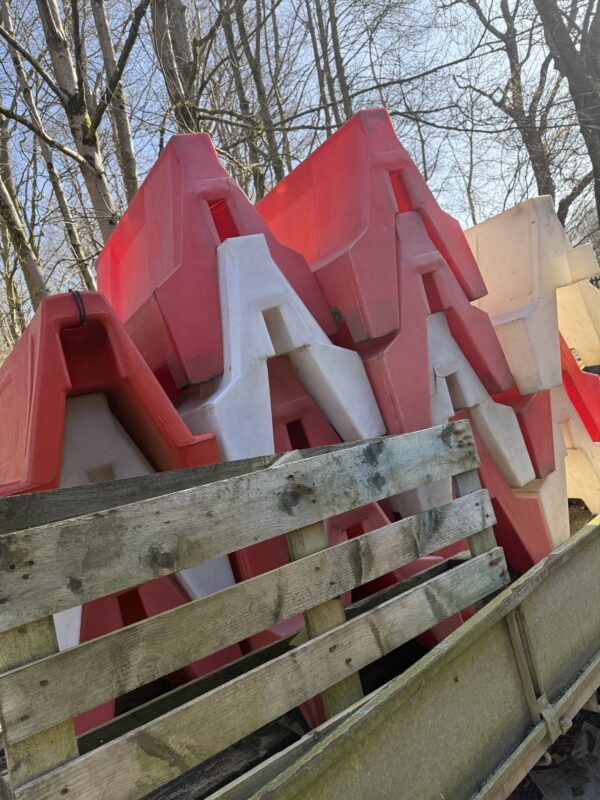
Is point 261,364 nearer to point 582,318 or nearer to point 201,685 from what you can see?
point 201,685

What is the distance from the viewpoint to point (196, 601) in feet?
5.67

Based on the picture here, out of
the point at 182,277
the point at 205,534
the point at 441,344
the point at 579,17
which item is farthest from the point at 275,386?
the point at 579,17

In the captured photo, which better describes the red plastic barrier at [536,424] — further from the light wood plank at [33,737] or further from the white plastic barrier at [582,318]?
the light wood plank at [33,737]

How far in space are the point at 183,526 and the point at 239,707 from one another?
19.8 inches

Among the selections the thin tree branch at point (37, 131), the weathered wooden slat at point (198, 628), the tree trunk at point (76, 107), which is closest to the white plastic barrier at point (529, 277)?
the weathered wooden slat at point (198, 628)

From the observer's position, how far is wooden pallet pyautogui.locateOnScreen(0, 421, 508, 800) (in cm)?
142

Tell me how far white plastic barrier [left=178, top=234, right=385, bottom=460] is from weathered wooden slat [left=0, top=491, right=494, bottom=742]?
0.86 metres

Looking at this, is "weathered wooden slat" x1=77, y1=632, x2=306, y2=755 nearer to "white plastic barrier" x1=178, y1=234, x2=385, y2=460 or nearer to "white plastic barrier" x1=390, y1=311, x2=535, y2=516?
"white plastic barrier" x1=178, y1=234, x2=385, y2=460

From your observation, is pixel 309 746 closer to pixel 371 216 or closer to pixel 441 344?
pixel 441 344

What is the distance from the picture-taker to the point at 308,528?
1995 millimetres

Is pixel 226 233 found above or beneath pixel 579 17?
beneath

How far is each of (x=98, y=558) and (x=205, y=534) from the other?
0.98 ft

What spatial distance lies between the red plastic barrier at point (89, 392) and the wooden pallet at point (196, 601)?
1.42ft

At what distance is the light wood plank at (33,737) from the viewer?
1.36 m
